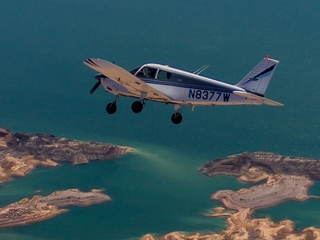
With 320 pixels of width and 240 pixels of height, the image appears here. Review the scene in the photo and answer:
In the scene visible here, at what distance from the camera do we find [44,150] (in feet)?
522

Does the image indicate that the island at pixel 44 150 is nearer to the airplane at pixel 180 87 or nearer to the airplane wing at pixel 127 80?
the airplane at pixel 180 87

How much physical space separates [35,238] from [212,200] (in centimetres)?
3573

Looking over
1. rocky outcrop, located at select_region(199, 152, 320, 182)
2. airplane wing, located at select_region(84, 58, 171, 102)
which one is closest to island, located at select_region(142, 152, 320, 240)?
rocky outcrop, located at select_region(199, 152, 320, 182)

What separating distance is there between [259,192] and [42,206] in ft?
147

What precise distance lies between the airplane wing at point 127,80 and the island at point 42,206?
300 feet

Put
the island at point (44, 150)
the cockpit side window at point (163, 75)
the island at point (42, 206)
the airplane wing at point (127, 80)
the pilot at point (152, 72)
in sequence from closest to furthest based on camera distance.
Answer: the airplane wing at point (127, 80), the cockpit side window at point (163, 75), the pilot at point (152, 72), the island at point (42, 206), the island at point (44, 150)

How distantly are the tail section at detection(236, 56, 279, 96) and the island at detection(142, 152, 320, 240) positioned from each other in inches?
3122

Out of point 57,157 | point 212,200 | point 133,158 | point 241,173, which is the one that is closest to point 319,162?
point 241,173

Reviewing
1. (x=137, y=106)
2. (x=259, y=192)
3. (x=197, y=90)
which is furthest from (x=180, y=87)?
(x=259, y=192)

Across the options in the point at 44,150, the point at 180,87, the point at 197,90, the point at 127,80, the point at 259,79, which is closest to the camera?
the point at 127,80

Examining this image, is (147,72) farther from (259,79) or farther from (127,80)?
(259,79)

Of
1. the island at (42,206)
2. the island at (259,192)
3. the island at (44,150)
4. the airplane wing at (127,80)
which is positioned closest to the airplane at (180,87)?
the airplane wing at (127,80)

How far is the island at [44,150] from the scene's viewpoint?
503 ft

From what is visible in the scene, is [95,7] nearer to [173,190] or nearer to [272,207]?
[173,190]
